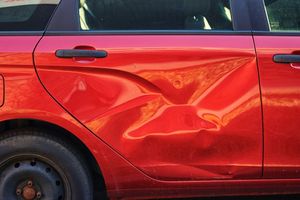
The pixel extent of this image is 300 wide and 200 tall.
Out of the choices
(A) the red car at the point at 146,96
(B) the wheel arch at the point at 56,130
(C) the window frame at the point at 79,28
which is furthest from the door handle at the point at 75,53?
(B) the wheel arch at the point at 56,130

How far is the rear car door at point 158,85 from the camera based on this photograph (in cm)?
295

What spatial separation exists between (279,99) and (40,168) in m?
1.44

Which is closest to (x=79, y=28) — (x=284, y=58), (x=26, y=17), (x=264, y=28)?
(x=26, y=17)

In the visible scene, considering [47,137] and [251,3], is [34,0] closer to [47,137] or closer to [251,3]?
[47,137]

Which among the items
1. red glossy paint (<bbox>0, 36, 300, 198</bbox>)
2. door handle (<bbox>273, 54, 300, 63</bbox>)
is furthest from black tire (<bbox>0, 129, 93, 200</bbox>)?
door handle (<bbox>273, 54, 300, 63</bbox>)

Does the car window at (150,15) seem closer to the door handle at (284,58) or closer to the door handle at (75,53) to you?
the door handle at (75,53)

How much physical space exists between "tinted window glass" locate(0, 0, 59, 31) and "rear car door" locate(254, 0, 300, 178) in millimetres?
1210

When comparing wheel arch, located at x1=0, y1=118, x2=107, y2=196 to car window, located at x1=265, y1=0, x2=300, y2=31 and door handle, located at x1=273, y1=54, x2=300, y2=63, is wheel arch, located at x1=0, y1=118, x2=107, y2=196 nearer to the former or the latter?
door handle, located at x1=273, y1=54, x2=300, y2=63

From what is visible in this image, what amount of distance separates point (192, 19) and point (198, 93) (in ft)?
1.46

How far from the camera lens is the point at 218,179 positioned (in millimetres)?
3092

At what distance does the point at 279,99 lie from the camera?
9.84 feet

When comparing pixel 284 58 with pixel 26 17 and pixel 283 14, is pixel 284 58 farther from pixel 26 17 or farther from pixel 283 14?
pixel 26 17

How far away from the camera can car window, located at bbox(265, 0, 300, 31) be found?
3104mm

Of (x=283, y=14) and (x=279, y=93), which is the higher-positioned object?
(x=283, y=14)
